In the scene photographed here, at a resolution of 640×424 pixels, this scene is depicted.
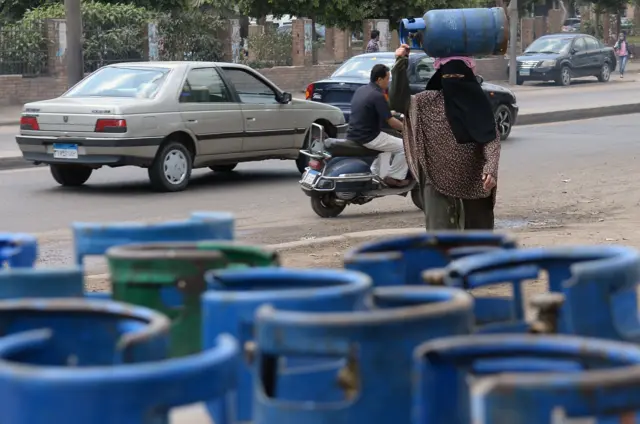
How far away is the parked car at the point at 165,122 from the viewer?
516 inches

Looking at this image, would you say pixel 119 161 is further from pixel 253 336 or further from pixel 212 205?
pixel 253 336

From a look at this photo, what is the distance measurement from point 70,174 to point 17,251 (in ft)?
33.1

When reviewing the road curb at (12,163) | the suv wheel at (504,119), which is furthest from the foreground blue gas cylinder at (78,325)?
the suv wheel at (504,119)

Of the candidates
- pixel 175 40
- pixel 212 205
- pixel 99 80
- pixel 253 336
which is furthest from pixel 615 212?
pixel 175 40

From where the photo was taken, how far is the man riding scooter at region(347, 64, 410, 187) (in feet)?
38.8

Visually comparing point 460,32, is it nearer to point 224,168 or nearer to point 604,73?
point 224,168

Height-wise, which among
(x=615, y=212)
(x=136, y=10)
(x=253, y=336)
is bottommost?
(x=615, y=212)

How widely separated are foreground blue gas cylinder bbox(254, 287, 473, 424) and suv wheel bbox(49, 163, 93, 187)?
37.2ft

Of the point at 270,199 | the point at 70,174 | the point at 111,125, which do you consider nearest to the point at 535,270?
the point at 270,199

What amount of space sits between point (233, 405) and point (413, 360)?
1.51ft

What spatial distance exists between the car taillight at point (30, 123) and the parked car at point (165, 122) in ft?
0.04

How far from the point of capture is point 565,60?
35969mm

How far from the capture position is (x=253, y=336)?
124 inches

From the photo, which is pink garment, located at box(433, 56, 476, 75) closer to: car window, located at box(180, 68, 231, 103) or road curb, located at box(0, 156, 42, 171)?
car window, located at box(180, 68, 231, 103)
